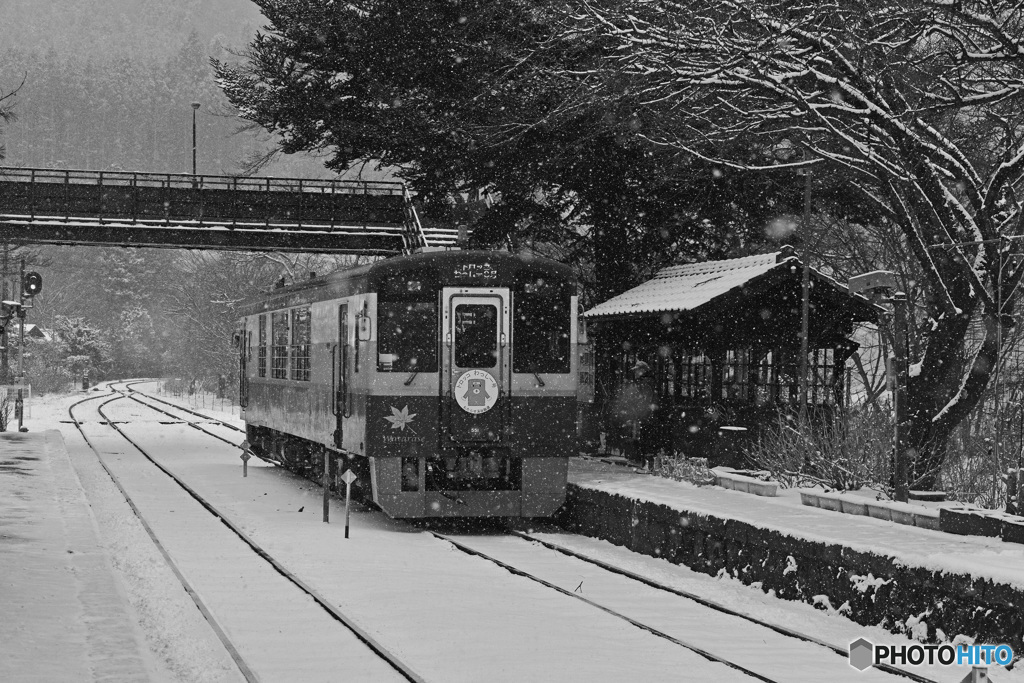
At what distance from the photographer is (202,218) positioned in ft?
115

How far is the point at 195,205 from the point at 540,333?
72.0 feet

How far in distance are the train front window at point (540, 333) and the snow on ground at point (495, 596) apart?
169 centimetres

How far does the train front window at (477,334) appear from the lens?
1612 centimetres

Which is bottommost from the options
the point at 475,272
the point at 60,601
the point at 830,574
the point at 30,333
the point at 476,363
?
the point at 60,601

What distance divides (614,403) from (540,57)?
620 centimetres

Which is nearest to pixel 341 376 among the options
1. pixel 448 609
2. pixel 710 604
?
pixel 448 609

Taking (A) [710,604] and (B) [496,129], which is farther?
(B) [496,129]

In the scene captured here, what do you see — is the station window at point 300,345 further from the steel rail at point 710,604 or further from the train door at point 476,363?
the steel rail at point 710,604

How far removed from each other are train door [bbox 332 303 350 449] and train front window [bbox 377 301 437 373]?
122 centimetres

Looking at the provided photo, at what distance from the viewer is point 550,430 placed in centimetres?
1622

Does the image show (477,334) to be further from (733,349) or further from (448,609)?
(733,349)

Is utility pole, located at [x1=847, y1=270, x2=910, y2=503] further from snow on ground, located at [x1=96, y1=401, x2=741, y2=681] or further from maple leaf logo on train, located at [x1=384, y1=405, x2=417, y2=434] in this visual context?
maple leaf logo on train, located at [x1=384, y1=405, x2=417, y2=434]

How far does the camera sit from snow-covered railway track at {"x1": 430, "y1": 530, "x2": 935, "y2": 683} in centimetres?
901

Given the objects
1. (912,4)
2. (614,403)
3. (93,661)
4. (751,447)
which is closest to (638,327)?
(614,403)
